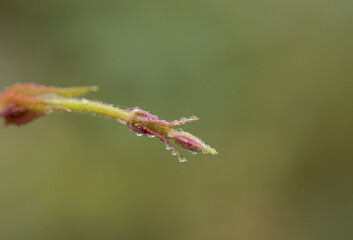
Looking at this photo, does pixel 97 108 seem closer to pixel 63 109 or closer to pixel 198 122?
pixel 63 109

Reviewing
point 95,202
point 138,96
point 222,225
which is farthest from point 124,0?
point 222,225

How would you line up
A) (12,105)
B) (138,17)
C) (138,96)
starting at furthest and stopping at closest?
(138,17), (138,96), (12,105)

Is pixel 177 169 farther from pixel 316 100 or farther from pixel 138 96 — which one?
pixel 316 100

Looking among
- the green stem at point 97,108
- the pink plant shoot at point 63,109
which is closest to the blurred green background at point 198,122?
the pink plant shoot at point 63,109

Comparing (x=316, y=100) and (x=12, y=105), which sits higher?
(x=316, y=100)

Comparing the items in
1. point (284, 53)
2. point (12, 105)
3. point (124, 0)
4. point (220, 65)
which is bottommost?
point (12, 105)

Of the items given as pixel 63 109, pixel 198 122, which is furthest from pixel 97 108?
pixel 198 122

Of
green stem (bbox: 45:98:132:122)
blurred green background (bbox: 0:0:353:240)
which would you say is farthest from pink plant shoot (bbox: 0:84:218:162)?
blurred green background (bbox: 0:0:353:240)

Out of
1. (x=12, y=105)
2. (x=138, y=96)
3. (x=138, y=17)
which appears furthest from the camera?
(x=138, y=17)
